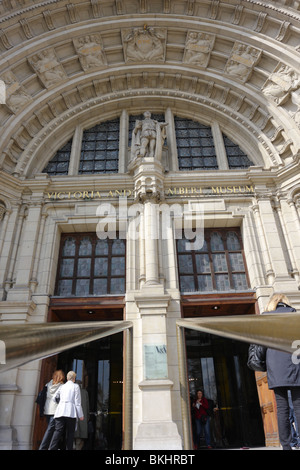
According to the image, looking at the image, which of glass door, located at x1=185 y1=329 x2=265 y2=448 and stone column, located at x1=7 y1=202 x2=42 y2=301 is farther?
glass door, located at x1=185 y1=329 x2=265 y2=448

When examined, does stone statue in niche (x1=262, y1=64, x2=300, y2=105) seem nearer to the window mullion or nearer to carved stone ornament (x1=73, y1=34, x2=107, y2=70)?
the window mullion

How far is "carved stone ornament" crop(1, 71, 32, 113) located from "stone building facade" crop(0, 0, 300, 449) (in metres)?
0.04

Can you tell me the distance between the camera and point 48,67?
13.2 m

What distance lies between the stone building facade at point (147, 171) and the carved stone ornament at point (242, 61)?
5 centimetres

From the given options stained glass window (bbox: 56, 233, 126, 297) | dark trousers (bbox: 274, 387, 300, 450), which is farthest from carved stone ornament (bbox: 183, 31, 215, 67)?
dark trousers (bbox: 274, 387, 300, 450)

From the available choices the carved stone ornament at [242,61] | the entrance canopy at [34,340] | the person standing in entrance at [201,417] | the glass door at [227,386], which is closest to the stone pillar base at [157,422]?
the person standing in entrance at [201,417]

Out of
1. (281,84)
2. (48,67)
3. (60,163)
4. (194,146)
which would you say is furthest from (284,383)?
(48,67)

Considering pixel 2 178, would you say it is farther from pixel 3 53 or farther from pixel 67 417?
pixel 67 417

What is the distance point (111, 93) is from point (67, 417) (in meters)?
12.4

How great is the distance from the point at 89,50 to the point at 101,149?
413 centimetres

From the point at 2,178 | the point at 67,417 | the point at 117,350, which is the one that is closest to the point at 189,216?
the point at 117,350

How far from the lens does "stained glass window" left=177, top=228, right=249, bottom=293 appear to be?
34.1 feet

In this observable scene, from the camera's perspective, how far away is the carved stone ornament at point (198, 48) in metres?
13.8

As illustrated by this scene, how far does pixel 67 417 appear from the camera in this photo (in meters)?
5.68
